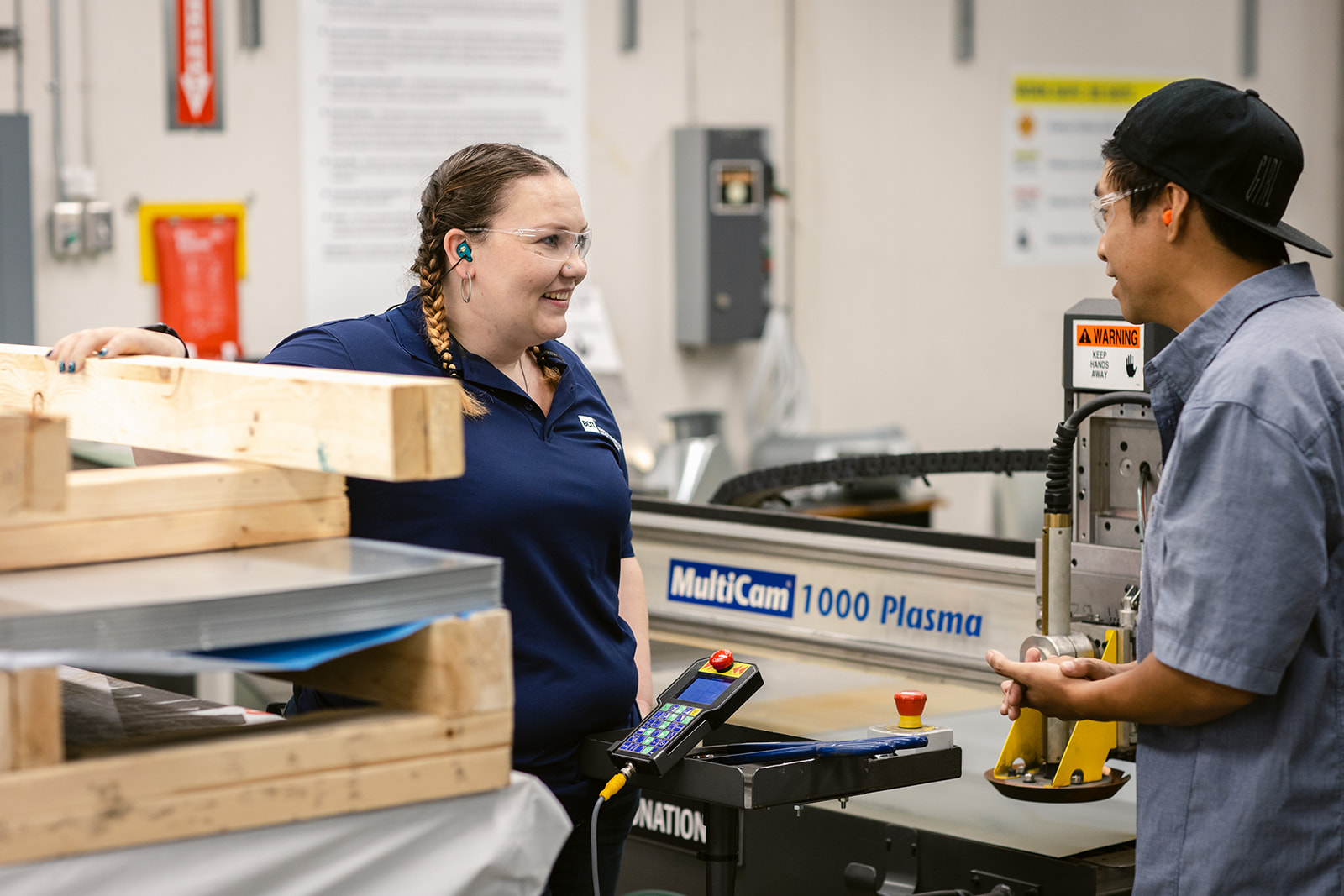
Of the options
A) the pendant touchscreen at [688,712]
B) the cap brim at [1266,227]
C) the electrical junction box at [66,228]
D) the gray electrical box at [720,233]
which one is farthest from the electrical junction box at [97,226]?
the cap brim at [1266,227]

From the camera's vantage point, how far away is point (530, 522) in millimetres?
1548

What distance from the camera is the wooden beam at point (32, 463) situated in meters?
1.01

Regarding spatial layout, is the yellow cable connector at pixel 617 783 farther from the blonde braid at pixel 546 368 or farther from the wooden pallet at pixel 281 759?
the blonde braid at pixel 546 368

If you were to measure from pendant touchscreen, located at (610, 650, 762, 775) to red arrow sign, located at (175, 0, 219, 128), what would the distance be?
10.9 feet

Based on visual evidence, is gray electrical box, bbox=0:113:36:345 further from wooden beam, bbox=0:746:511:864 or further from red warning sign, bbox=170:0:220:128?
wooden beam, bbox=0:746:511:864

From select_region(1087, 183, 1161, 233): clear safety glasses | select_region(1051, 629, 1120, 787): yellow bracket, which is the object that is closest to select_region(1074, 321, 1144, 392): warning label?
select_region(1051, 629, 1120, 787): yellow bracket

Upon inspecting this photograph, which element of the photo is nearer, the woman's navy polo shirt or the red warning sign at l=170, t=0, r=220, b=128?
the woman's navy polo shirt

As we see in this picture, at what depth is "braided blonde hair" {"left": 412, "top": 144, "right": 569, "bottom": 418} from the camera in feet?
5.44

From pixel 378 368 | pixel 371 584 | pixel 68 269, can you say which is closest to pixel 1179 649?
pixel 371 584

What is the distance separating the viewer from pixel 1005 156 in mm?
6086

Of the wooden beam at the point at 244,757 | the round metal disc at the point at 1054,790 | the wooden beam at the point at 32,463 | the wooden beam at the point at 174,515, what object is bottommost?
the round metal disc at the point at 1054,790

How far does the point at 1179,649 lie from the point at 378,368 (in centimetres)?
84

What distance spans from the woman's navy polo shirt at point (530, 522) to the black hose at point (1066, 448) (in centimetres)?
51

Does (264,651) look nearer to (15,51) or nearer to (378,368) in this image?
(378,368)
